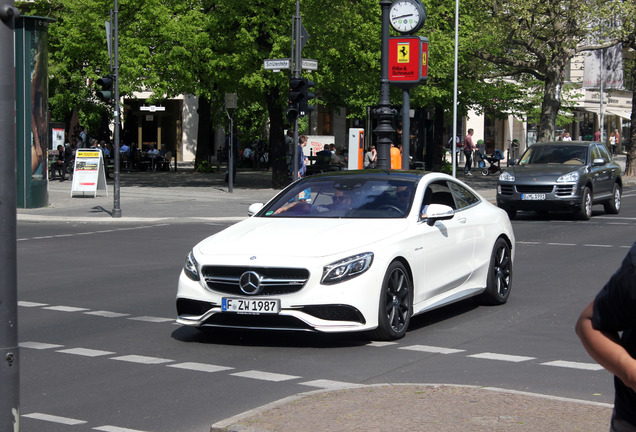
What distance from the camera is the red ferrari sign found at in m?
22.4

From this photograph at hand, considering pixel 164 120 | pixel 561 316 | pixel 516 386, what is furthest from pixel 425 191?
pixel 164 120

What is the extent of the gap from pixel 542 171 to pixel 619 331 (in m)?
19.5

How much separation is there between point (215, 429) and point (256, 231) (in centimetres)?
348

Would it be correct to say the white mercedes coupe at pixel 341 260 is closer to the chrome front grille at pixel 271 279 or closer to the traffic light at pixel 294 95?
the chrome front grille at pixel 271 279

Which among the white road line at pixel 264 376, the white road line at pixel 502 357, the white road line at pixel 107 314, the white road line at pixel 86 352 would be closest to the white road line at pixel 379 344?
the white road line at pixel 502 357

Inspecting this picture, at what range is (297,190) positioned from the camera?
9.72 meters

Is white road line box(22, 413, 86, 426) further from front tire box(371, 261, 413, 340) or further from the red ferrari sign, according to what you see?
the red ferrari sign

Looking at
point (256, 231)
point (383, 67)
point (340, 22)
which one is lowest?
point (256, 231)

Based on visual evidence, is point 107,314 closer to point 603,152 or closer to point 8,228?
point 8,228

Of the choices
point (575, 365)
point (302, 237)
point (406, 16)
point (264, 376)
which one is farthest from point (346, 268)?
point (406, 16)

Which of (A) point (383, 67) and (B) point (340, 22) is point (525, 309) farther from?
(B) point (340, 22)

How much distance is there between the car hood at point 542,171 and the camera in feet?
70.9

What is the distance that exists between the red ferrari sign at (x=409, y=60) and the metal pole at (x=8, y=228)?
18.7 meters

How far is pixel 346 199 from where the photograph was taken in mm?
9359
